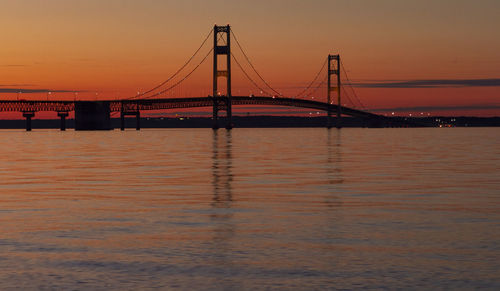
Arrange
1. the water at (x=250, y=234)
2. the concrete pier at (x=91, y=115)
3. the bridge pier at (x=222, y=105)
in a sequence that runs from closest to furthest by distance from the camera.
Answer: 1. the water at (x=250, y=234)
2. the bridge pier at (x=222, y=105)
3. the concrete pier at (x=91, y=115)

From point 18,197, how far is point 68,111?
17103cm

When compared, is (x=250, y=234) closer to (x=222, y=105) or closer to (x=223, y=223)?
(x=223, y=223)

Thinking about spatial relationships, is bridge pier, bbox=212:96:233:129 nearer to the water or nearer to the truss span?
the truss span

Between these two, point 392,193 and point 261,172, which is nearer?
point 392,193

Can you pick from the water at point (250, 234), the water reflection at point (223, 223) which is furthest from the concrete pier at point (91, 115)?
the water at point (250, 234)

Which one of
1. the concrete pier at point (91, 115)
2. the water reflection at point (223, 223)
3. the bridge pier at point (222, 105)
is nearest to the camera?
the water reflection at point (223, 223)

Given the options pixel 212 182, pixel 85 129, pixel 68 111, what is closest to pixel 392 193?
pixel 212 182

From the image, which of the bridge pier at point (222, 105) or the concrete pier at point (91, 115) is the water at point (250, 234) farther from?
the concrete pier at point (91, 115)

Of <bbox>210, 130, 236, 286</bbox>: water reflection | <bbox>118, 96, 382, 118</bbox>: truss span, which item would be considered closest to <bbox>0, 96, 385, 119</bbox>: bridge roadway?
<bbox>118, 96, 382, 118</bbox>: truss span

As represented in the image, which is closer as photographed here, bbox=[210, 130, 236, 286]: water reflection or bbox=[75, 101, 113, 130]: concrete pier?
bbox=[210, 130, 236, 286]: water reflection

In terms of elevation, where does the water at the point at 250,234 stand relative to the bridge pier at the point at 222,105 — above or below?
below

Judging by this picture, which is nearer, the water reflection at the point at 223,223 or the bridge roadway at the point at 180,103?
the water reflection at the point at 223,223

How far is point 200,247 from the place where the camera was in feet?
36.9

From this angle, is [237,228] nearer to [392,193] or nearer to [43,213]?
[43,213]
